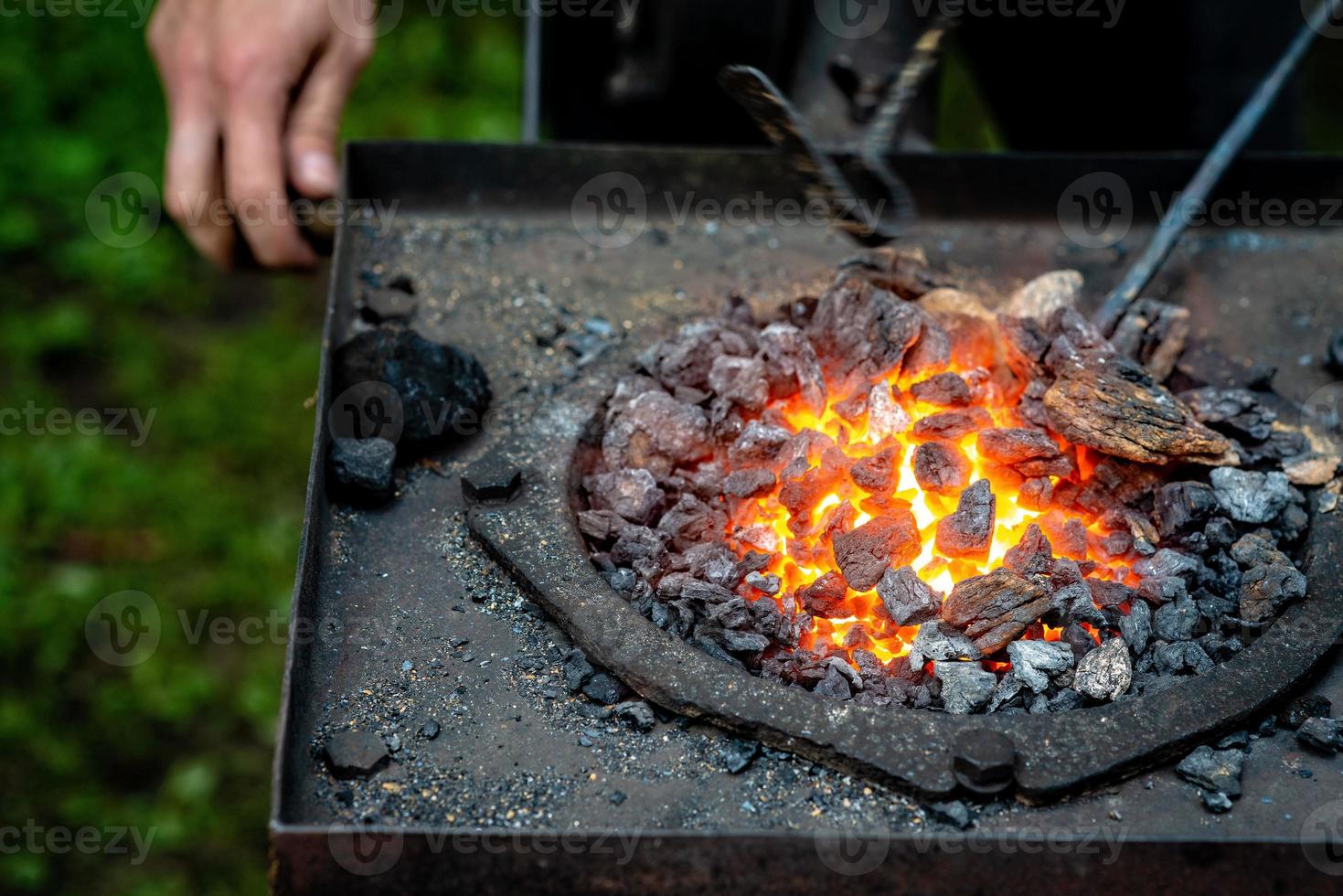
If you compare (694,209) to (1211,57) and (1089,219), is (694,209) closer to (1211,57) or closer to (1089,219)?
(1089,219)

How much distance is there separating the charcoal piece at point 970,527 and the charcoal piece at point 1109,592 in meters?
0.18

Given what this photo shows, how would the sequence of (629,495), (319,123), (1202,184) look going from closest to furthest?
(629,495), (1202,184), (319,123)

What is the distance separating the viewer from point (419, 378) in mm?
2188

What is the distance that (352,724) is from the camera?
173cm

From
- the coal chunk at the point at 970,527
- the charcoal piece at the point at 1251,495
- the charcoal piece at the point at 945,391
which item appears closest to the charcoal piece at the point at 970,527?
the coal chunk at the point at 970,527

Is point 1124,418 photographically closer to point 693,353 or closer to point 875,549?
point 875,549

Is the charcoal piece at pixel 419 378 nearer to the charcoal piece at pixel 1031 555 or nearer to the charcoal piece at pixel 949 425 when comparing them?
the charcoal piece at pixel 949 425

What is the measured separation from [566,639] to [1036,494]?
846 mm

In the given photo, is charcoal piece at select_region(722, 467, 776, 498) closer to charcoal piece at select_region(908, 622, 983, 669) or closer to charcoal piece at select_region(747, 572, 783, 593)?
charcoal piece at select_region(747, 572, 783, 593)

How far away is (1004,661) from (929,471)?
35 centimetres

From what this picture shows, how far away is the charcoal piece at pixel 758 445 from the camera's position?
2.13m

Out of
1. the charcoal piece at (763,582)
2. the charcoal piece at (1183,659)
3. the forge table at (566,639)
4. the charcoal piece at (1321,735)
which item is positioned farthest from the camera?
the charcoal piece at (763,582)

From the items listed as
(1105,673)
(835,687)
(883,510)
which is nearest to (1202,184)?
(883,510)

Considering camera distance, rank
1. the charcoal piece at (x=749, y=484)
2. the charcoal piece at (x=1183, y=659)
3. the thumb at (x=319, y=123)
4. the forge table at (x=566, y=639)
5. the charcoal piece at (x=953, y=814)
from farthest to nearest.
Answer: the thumb at (x=319, y=123)
the charcoal piece at (x=749, y=484)
the charcoal piece at (x=1183, y=659)
the charcoal piece at (x=953, y=814)
the forge table at (x=566, y=639)
